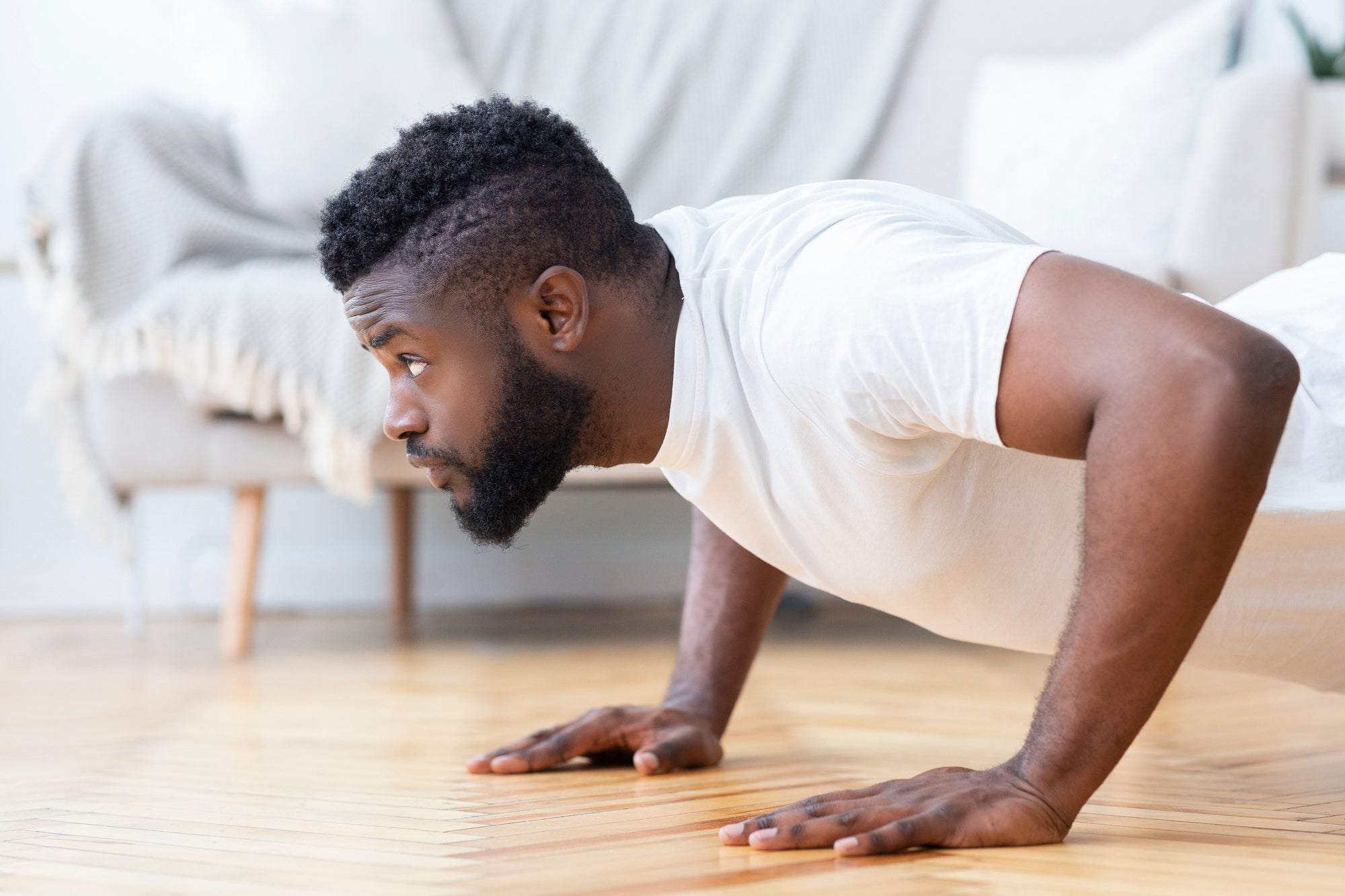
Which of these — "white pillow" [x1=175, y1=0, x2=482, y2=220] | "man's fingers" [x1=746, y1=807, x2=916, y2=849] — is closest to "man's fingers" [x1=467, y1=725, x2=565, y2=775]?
"man's fingers" [x1=746, y1=807, x2=916, y2=849]

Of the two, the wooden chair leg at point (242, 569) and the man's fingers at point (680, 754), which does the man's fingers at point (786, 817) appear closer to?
the man's fingers at point (680, 754)

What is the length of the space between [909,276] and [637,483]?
1.43 meters

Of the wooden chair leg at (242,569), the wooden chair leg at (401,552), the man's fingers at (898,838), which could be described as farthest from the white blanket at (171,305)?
the man's fingers at (898,838)

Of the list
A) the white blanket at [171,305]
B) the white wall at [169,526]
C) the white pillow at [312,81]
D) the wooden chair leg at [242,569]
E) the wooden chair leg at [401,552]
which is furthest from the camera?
the white wall at [169,526]

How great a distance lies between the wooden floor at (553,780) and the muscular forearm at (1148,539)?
0.07 meters

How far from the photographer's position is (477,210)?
0.74 m

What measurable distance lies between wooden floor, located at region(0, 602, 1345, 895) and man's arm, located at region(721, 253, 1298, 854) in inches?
1.1

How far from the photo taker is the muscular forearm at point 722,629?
39.8 inches

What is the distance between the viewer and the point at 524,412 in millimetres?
770

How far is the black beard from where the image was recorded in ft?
2.51

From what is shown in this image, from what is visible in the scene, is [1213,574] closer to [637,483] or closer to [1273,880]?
[1273,880]

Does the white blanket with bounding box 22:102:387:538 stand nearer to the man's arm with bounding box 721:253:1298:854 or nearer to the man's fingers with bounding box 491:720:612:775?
the man's fingers with bounding box 491:720:612:775

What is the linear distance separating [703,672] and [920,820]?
1.17 ft

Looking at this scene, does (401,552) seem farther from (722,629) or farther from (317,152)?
(722,629)
